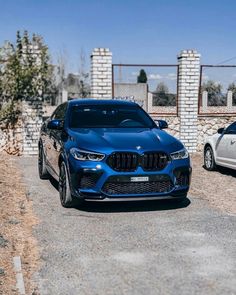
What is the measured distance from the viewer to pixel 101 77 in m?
14.7

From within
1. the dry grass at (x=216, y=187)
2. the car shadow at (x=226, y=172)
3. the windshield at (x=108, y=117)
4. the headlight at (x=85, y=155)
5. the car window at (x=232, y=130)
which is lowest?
the car shadow at (x=226, y=172)

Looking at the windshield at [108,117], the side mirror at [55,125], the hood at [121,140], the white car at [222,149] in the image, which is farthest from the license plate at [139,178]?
the white car at [222,149]

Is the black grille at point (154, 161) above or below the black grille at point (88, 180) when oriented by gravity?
above

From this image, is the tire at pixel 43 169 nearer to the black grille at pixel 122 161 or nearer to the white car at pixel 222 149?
the black grille at pixel 122 161

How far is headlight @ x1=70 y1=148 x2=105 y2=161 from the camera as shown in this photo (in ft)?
22.9

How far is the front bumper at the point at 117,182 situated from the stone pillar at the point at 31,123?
720cm

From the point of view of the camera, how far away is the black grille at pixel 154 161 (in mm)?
7054

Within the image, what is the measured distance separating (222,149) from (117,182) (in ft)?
17.0

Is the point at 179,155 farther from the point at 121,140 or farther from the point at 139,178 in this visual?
the point at 121,140

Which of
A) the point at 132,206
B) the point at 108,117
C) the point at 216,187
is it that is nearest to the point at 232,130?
the point at 216,187

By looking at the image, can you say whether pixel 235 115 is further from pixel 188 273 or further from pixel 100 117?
pixel 188 273

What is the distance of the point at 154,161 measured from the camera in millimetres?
7102

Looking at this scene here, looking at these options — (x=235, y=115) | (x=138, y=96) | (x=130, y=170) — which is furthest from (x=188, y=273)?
(x=138, y=96)

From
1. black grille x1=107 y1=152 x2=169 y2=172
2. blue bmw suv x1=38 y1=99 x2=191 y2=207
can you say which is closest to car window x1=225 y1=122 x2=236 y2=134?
blue bmw suv x1=38 y1=99 x2=191 y2=207
